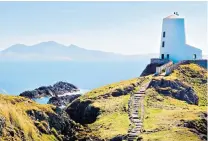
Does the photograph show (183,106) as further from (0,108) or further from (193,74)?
(0,108)

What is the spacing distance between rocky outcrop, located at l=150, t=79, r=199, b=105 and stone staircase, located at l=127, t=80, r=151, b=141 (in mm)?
1515

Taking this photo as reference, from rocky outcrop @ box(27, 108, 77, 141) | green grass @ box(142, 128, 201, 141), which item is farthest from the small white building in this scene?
rocky outcrop @ box(27, 108, 77, 141)

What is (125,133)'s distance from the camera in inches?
1823

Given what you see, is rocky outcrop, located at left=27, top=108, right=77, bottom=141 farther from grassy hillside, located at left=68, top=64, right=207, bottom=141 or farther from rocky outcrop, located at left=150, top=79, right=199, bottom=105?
rocky outcrop, located at left=150, top=79, right=199, bottom=105

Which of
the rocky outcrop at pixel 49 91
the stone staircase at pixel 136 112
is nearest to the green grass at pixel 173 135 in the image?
the stone staircase at pixel 136 112

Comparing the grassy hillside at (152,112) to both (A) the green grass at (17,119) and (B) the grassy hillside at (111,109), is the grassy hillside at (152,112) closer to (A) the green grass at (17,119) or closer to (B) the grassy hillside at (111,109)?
(B) the grassy hillside at (111,109)

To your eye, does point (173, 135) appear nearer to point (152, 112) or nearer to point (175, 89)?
point (152, 112)

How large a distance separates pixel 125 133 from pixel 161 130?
3637mm

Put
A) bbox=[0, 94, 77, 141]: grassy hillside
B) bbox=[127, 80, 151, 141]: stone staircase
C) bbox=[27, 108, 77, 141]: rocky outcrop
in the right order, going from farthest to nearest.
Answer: bbox=[127, 80, 151, 141]: stone staircase → bbox=[27, 108, 77, 141]: rocky outcrop → bbox=[0, 94, 77, 141]: grassy hillside

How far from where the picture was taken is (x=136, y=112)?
53.6 m

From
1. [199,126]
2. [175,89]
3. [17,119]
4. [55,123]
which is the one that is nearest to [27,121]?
[17,119]

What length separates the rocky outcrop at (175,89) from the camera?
63406 mm

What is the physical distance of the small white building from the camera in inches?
3310

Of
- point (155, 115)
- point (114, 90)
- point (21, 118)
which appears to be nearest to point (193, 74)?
point (114, 90)
